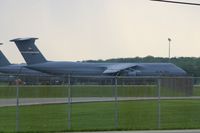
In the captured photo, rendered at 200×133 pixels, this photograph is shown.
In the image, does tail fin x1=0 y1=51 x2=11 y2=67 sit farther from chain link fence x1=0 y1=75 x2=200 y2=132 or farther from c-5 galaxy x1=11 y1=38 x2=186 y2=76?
chain link fence x1=0 y1=75 x2=200 y2=132

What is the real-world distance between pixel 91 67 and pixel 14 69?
55.4 ft

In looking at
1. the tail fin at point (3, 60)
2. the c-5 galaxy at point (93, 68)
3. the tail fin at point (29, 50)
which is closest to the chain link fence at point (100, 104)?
the c-5 galaxy at point (93, 68)

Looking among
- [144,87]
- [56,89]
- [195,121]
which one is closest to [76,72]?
[56,89]

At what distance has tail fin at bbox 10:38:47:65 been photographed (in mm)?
90312

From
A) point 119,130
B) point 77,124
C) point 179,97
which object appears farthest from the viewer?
point 179,97

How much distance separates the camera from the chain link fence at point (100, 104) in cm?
2280

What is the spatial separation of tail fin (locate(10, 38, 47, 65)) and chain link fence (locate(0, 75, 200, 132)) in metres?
49.7

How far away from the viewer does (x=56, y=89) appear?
1489 inches

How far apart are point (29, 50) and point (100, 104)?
58.1m

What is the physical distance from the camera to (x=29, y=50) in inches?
3679

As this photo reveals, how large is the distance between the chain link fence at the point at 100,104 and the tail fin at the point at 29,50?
163ft

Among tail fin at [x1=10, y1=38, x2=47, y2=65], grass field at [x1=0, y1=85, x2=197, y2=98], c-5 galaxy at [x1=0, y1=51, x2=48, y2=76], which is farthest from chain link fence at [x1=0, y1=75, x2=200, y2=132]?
c-5 galaxy at [x1=0, y1=51, x2=48, y2=76]

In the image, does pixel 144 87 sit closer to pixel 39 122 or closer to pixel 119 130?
pixel 39 122

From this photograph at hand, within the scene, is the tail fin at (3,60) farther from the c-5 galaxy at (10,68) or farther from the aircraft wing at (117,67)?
the aircraft wing at (117,67)
